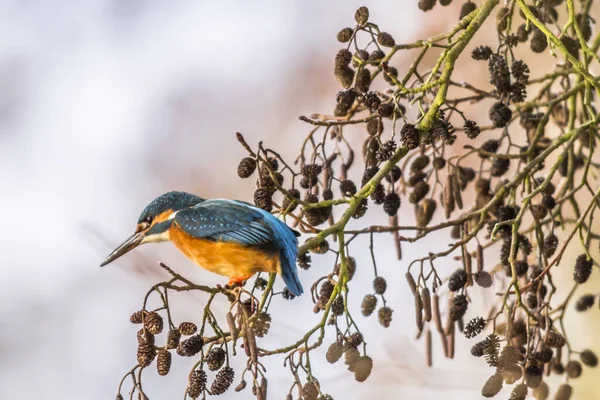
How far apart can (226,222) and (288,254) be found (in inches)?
8.2

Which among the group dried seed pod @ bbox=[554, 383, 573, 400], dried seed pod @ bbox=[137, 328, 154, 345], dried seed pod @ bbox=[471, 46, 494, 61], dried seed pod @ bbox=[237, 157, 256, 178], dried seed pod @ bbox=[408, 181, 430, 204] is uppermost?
dried seed pod @ bbox=[471, 46, 494, 61]

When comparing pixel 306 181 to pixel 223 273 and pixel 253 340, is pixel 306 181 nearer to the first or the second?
pixel 223 273

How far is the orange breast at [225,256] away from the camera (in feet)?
6.01

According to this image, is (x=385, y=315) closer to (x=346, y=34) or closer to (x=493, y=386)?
(x=493, y=386)

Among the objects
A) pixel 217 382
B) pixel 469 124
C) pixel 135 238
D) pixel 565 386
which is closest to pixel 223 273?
pixel 135 238

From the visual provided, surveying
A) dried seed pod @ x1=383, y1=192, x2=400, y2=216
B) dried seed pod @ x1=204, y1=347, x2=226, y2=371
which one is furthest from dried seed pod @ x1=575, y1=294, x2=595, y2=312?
dried seed pod @ x1=204, y1=347, x2=226, y2=371

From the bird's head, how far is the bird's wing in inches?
1.7

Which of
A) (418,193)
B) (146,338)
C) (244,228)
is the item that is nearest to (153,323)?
(146,338)

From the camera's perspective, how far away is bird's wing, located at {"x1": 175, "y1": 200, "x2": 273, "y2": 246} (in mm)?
1831

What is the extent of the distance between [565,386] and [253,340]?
0.82m

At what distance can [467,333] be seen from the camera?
1.74 metres

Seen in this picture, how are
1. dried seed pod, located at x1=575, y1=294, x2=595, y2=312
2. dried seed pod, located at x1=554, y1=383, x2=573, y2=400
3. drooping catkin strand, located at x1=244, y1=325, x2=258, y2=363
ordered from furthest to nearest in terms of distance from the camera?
dried seed pod, located at x1=575, y1=294, x2=595, y2=312
dried seed pod, located at x1=554, y1=383, x2=573, y2=400
drooping catkin strand, located at x1=244, y1=325, x2=258, y2=363

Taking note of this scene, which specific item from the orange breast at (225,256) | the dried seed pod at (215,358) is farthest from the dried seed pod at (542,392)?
the dried seed pod at (215,358)

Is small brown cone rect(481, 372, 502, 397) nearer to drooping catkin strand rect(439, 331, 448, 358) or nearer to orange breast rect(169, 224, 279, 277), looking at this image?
drooping catkin strand rect(439, 331, 448, 358)
